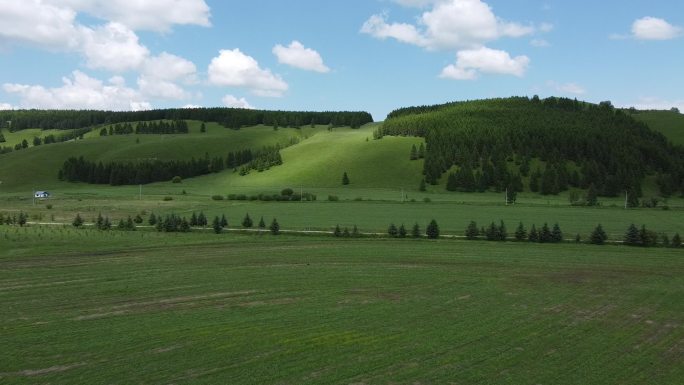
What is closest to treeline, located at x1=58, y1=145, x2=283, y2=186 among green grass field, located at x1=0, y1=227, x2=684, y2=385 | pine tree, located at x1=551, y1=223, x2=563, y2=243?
pine tree, located at x1=551, y1=223, x2=563, y2=243

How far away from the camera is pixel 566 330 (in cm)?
2392

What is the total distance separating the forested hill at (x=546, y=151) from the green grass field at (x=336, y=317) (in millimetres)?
90246

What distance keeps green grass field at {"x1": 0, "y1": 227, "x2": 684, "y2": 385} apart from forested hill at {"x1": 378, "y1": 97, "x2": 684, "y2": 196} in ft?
296

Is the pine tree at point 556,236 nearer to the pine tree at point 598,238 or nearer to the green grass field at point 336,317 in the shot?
the pine tree at point 598,238

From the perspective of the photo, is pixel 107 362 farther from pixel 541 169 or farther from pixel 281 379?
pixel 541 169

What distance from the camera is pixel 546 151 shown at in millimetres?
149625

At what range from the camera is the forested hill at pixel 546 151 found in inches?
5231

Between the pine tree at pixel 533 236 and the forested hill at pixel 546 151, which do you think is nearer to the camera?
the pine tree at pixel 533 236

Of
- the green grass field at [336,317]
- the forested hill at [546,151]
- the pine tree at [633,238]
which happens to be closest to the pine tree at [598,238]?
the pine tree at [633,238]

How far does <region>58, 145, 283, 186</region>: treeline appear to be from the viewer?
557 feet

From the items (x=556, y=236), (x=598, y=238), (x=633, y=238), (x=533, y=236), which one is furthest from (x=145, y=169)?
(x=633, y=238)

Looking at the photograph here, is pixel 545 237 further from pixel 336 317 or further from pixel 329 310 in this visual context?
pixel 336 317

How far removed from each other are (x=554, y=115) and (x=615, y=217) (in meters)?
121

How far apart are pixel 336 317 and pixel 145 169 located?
158 m
